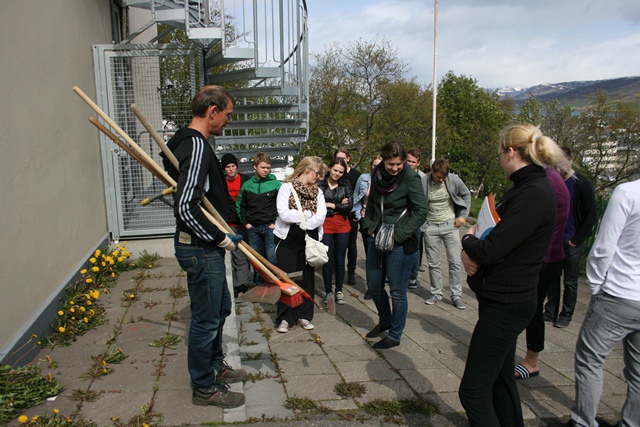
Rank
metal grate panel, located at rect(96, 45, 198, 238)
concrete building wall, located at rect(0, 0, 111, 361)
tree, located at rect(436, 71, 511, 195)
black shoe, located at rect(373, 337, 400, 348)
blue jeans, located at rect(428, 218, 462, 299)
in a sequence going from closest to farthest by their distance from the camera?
1. concrete building wall, located at rect(0, 0, 111, 361)
2. black shoe, located at rect(373, 337, 400, 348)
3. blue jeans, located at rect(428, 218, 462, 299)
4. metal grate panel, located at rect(96, 45, 198, 238)
5. tree, located at rect(436, 71, 511, 195)

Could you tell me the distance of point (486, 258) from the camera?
98.8 inches

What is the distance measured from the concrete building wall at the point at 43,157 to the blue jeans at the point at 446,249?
4162 mm

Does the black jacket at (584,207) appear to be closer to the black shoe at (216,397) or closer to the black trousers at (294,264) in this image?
the black trousers at (294,264)

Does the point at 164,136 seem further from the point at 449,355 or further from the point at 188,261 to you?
the point at 449,355

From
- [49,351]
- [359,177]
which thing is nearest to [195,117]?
[49,351]

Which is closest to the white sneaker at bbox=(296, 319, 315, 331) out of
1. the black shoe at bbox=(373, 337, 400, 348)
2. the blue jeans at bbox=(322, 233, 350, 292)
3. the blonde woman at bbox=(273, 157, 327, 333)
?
the blonde woman at bbox=(273, 157, 327, 333)

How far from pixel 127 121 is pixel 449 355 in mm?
5794

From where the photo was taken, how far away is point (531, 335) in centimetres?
391

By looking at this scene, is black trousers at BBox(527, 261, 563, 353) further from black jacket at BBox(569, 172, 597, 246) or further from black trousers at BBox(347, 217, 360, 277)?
black trousers at BBox(347, 217, 360, 277)

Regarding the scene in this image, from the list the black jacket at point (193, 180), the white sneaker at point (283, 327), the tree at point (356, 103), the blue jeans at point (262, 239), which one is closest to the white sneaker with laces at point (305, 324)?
the white sneaker at point (283, 327)

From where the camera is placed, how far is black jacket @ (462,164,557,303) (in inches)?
96.4

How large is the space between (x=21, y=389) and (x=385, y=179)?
3.19 meters

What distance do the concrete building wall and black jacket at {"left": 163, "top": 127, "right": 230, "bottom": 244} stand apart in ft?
6.22

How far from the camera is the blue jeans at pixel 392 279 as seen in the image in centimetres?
443
